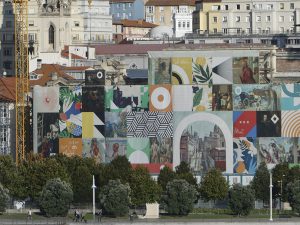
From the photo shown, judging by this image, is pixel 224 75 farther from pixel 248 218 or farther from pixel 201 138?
pixel 248 218

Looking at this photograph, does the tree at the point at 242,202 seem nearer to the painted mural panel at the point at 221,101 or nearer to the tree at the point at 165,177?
the tree at the point at 165,177

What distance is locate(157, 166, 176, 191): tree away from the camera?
145 m

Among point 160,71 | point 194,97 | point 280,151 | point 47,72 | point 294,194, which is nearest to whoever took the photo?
point 294,194

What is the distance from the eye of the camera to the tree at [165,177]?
145 metres

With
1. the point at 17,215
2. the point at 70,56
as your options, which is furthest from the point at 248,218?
the point at 70,56

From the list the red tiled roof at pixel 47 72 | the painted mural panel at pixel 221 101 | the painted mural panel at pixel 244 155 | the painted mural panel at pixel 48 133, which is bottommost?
the painted mural panel at pixel 244 155

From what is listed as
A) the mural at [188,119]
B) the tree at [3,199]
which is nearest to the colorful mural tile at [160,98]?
the mural at [188,119]

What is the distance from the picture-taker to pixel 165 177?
146 metres

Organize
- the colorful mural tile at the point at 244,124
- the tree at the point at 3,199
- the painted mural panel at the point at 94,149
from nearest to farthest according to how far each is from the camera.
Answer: the tree at the point at 3,199
the colorful mural tile at the point at 244,124
the painted mural panel at the point at 94,149

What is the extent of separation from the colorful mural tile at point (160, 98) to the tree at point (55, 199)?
1612 cm

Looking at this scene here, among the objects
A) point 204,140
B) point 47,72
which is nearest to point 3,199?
point 204,140

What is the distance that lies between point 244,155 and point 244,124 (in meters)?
2.32

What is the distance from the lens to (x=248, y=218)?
13788 centimetres

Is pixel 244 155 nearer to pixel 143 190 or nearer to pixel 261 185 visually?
pixel 261 185
